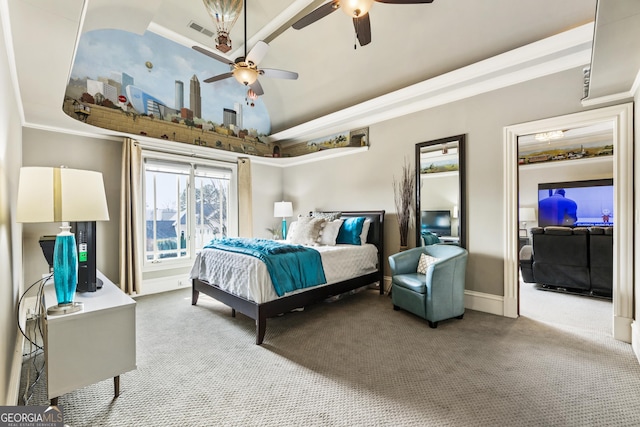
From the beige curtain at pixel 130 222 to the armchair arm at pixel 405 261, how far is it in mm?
3735

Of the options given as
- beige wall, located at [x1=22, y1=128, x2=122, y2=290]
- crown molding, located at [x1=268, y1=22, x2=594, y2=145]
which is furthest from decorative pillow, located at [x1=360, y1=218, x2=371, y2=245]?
beige wall, located at [x1=22, y1=128, x2=122, y2=290]

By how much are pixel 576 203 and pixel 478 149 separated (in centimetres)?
483

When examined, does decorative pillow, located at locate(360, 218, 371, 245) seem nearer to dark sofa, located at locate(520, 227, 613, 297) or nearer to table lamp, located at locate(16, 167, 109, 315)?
dark sofa, located at locate(520, 227, 613, 297)

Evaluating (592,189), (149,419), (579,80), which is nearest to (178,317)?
(149,419)

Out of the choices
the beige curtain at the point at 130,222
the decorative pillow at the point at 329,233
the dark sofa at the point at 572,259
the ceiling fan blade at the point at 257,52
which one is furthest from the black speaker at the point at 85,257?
the dark sofa at the point at 572,259

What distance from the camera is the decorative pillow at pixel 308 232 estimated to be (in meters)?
4.11

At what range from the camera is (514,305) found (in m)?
3.23

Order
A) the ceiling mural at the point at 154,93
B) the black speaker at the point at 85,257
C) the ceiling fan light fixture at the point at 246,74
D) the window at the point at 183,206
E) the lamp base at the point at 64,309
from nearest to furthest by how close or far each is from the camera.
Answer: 1. the lamp base at the point at 64,309
2. the black speaker at the point at 85,257
3. the ceiling fan light fixture at the point at 246,74
4. the ceiling mural at the point at 154,93
5. the window at the point at 183,206

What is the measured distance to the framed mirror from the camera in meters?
3.59

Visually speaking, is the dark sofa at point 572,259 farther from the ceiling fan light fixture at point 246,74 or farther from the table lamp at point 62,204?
the table lamp at point 62,204

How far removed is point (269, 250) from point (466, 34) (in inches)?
138

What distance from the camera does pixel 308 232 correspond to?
4.14 meters

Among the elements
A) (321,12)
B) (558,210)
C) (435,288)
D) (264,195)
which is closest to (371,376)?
(435,288)

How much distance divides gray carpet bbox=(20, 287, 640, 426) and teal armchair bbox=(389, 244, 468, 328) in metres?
0.15
